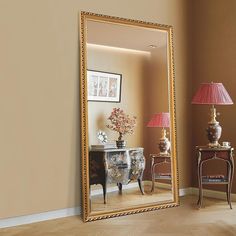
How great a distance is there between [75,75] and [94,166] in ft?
3.18

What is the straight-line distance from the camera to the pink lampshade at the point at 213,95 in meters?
4.46

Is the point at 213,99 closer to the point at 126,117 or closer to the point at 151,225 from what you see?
the point at 126,117

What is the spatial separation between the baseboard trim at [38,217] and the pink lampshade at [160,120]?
126cm

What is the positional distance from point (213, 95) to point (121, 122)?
3.51 ft

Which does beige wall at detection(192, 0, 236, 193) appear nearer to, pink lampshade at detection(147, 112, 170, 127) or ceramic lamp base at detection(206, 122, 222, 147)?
ceramic lamp base at detection(206, 122, 222, 147)

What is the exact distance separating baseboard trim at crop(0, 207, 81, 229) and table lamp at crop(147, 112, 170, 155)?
1.23 meters

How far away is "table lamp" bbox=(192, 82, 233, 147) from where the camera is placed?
14.6 feet

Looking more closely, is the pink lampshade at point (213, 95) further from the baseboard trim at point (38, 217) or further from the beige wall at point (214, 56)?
the baseboard trim at point (38, 217)

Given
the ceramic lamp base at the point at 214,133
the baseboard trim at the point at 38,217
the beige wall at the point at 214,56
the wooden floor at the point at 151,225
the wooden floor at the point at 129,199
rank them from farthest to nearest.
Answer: the beige wall at the point at 214,56 < the ceramic lamp base at the point at 214,133 < the wooden floor at the point at 129,199 < the baseboard trim at the point at 38,217 < the wooden floor at the point at 151,225

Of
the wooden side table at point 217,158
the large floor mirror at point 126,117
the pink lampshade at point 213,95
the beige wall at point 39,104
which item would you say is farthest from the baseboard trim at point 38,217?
the pink lampshade at point 213,95

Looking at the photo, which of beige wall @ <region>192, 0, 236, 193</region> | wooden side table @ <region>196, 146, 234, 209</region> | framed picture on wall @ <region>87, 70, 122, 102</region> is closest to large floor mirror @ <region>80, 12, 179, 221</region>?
framed picture on wall @ <region>87, 70, 122, 102</region>

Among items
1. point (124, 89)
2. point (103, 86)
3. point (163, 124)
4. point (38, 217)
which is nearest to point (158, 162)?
point (163, 124)

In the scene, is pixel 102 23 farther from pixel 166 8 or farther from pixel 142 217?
pixel 142 217

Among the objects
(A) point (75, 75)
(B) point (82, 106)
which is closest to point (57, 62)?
(A) point (75, 75)
